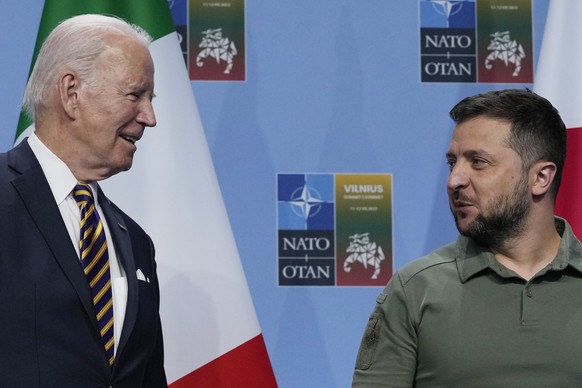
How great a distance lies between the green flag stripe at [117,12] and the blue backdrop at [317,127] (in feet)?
1.11

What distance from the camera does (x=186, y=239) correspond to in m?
2.59

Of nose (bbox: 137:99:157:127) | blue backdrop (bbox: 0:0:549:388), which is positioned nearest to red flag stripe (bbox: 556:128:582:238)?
blue backdrop (bbox: 0:0:549:388)

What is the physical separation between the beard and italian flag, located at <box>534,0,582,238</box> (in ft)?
2.27

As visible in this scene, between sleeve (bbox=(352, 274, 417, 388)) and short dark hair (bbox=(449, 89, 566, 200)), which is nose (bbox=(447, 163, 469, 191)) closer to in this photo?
short dark hair (bbox=(449, 89, 566, 200))

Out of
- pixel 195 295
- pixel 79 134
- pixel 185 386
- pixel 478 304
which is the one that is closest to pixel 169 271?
pixel 195 295

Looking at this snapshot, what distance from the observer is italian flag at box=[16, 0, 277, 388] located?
2.56 meters

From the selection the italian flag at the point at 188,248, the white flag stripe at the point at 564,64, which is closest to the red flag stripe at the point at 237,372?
the italian flag at the point at 188,248

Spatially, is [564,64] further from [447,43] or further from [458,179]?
[458,179]

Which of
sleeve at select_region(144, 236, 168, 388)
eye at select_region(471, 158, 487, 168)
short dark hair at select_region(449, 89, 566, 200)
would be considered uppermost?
short dark hair at select_region(449, 89, 566, 200)

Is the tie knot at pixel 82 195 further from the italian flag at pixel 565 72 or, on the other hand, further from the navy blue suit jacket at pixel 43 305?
the italian flag at pixel 565 72

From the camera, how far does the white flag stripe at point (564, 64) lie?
2768 millimetres

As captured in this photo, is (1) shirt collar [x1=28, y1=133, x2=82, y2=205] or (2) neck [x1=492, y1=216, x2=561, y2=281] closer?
(1) shirt collar [x1=28, y1=133, x2=82, y2=205]

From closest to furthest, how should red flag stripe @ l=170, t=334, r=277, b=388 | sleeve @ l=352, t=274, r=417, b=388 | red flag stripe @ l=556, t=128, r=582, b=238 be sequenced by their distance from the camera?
sleeve @ l=352, t=274, r=417, b=388, red flag stripe @ l=170, t=334, r=277, b=388, red flag stripe @ l=556, t=128, r=582, b=238

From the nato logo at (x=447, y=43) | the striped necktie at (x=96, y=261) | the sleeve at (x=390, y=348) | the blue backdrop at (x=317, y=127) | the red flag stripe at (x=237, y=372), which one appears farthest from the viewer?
the nato logo at (x=447, y=43)
